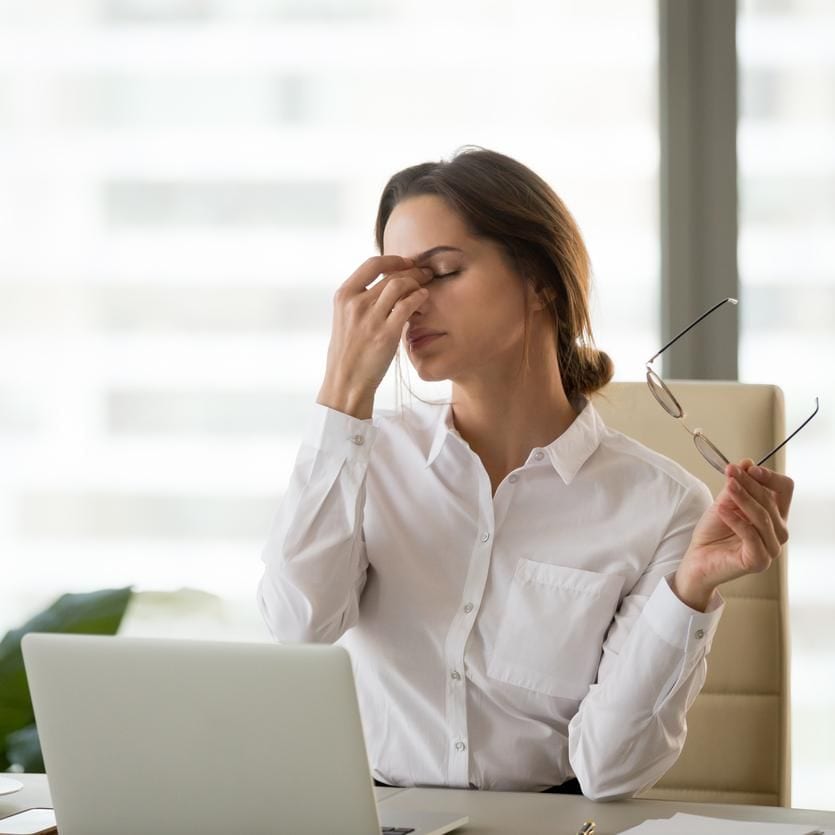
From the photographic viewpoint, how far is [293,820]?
954 millimetres

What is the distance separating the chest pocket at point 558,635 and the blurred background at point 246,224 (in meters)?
0.90

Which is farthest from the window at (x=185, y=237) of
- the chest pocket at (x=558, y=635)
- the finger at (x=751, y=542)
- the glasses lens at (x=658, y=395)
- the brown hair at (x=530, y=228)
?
the finger at (x=751, y=542)

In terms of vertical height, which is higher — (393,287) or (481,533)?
(393,287)

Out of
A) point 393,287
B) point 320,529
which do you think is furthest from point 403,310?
point 320,529

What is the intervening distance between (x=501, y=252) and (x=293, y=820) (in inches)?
33.0

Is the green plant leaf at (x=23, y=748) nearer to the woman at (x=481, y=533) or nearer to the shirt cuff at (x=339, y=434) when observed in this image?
the woman at (x=481, y=533)

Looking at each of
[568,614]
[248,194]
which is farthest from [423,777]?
[248,194]

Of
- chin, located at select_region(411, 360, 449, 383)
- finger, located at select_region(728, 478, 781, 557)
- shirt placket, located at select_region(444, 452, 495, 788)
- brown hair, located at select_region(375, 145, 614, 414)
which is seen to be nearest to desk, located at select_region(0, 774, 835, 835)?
shirt placket, located at select_region(444, 452, 495, 788)

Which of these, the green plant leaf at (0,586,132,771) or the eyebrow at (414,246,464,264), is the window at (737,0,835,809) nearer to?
the eyebrow at (414,246,464,264)

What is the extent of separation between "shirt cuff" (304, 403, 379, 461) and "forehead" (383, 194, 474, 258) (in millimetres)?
243

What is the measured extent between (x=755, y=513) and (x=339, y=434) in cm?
49

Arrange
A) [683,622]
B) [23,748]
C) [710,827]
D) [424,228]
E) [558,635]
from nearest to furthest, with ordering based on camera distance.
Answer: [710,827] → [683,622] → [558,635] → [424,228] → [23,748]

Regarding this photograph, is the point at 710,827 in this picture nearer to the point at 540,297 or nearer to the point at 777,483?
the point at 777,483

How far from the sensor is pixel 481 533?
1541 mm
